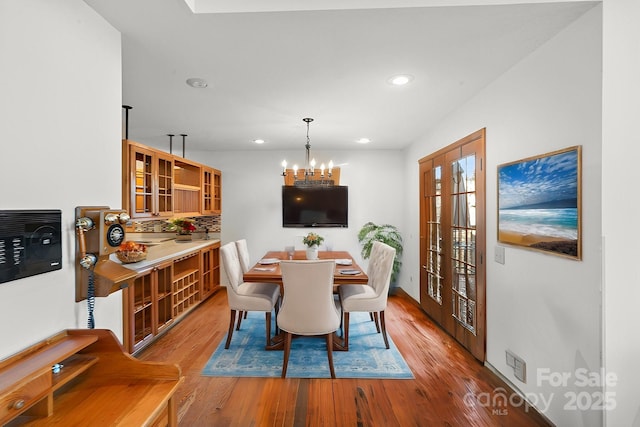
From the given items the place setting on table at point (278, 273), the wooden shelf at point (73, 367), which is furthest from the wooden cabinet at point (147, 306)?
the wooden shelf at point (73, 367)

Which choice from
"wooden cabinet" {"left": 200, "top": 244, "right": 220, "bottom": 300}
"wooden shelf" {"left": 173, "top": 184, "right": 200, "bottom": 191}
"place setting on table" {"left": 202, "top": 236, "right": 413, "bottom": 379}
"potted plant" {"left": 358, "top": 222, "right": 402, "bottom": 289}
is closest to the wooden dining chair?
"place setting on table" {"left": 202, "top": 236, "right": 413, "bottom": 379}

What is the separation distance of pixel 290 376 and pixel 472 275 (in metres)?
1.86

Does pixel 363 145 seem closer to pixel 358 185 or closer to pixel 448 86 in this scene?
pixel 358 185

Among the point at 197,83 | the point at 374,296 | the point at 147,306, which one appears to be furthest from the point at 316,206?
the point at 197,83

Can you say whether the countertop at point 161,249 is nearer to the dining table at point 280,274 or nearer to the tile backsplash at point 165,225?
the tile backsplash at point 165,225

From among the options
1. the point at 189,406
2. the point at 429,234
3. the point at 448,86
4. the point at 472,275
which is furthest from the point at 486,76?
the point at 189,406

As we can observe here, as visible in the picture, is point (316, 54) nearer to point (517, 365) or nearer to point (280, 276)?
point (280, 276)

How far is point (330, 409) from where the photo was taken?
6.93 feet

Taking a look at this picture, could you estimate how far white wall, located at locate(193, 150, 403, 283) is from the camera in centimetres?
522

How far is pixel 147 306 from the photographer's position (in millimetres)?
3076

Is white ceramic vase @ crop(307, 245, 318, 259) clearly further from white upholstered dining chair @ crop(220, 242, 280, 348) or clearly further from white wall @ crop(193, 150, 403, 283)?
white wall @ crop(193, 150, 403, 283)

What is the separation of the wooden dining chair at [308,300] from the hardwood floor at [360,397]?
0.27m

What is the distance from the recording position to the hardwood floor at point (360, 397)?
2.01 meters

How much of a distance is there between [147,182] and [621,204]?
12.5 feet
